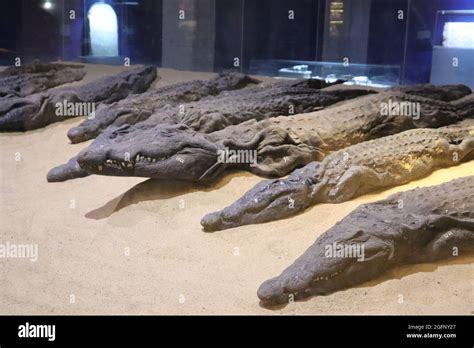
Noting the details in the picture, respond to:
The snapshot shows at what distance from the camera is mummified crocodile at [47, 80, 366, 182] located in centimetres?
550

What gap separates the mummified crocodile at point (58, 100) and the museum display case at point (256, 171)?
3 cm

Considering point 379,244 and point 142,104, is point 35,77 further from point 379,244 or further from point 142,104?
point 379,244

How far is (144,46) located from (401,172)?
22.2ft

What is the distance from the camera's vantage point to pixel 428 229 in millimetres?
3354

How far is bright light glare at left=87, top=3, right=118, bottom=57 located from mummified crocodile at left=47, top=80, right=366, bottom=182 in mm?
4047

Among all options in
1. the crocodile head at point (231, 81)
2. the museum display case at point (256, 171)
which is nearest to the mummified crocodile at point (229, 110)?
the museum display case at point (256, 171)

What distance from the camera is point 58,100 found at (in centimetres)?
752
